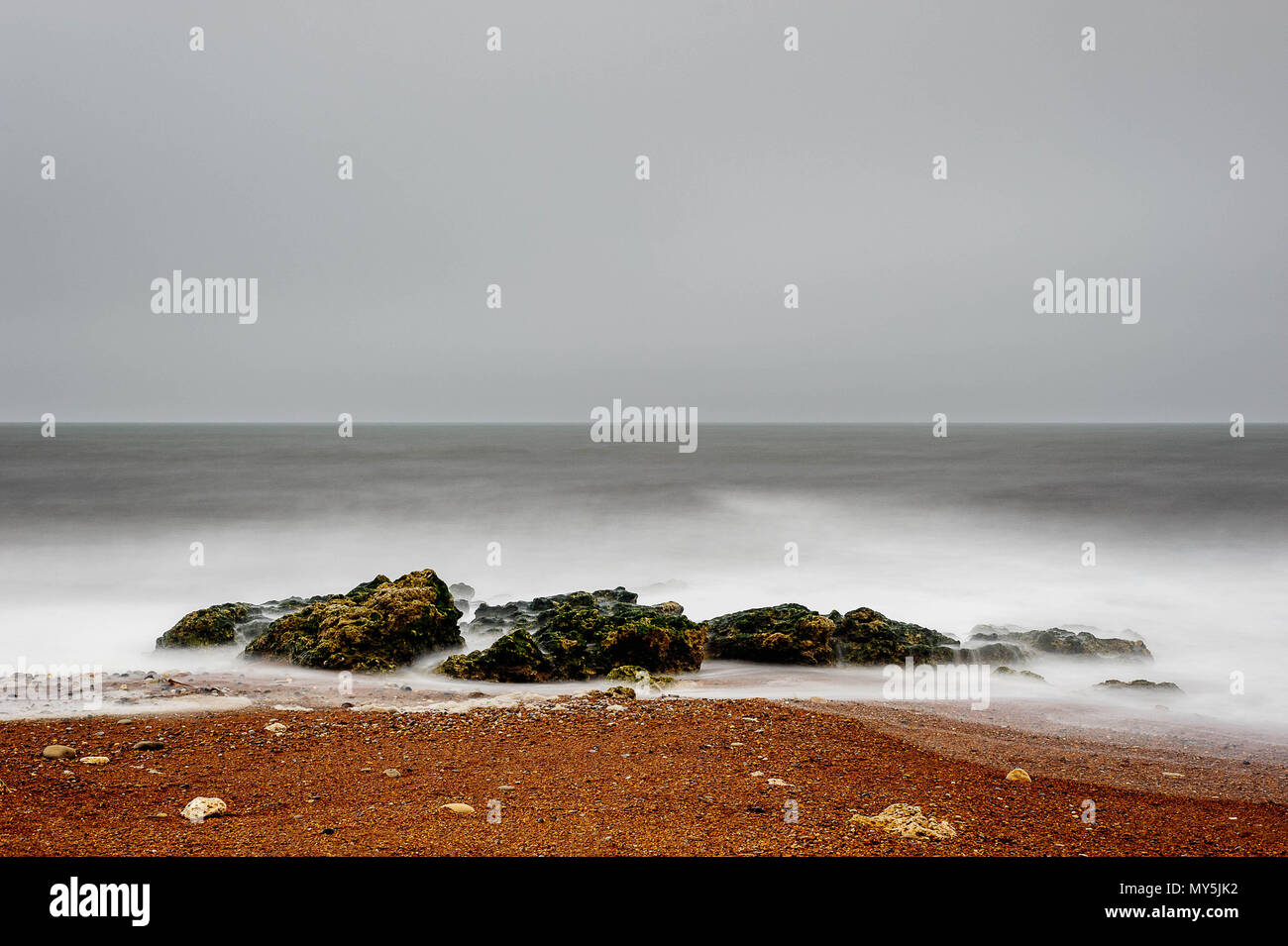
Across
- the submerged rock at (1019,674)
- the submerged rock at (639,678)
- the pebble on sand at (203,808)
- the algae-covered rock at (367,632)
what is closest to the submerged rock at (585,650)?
the submerged rock at (639,678)

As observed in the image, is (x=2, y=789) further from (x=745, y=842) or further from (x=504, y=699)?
(x=745, y=842)

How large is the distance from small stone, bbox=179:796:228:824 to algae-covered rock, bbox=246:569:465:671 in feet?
16.0

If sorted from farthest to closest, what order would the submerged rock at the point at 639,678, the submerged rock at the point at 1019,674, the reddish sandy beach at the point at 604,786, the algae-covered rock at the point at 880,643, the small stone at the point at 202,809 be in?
the algae-covered rock at the point at 880,643 < the submerged rock at the point at 1019,674 < the submerged rock at the point at 639,678 < the small stone at the point at 202,809 < the reddish sandy beach at the point at 604,786

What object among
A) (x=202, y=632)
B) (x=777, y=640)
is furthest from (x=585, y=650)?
(x=202, y=632)

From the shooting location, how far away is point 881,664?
10.2 metres

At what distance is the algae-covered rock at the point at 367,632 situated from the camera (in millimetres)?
9336

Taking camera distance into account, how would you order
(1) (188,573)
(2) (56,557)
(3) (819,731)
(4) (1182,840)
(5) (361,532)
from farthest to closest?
(5) (361,532)
(2) (56,557)
(1) (188,573)
(3) (819,731)
(4) (1182,840)

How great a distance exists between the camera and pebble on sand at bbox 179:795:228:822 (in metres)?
4.28

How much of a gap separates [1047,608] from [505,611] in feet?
33.4

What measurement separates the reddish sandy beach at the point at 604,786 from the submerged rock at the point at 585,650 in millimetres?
2204

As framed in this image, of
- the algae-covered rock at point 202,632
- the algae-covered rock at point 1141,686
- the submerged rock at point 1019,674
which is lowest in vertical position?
the algae-covered rock at point 1141,686

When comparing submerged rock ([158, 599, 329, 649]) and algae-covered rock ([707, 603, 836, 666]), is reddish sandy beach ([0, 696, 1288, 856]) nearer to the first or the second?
algae-covered rock ([707, 603, 836, 666])

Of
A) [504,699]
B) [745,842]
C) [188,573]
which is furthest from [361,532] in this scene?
[745,842]

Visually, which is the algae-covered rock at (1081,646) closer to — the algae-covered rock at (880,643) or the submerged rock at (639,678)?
the algae-covered rock at (880,643)
